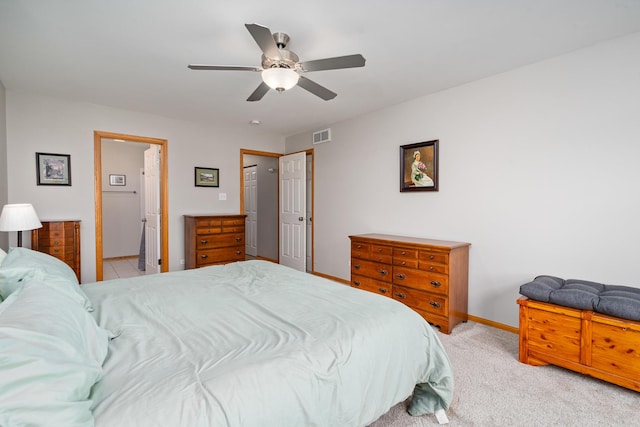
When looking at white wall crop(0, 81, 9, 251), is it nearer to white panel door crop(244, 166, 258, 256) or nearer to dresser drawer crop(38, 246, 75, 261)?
dresser drawer crop(38, 246, 75, 261)

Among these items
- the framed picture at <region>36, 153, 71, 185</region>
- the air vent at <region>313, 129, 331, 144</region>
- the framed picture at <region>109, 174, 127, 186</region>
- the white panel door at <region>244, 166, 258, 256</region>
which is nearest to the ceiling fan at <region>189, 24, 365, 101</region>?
the air vent at <region>313, 129, 331, 144</region>

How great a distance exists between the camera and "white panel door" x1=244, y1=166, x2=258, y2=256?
22.9ft

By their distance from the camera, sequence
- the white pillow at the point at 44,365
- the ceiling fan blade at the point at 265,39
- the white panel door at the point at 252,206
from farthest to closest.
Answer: the white panel door at the point at 252,206
the ceiling fan blade at the point at 265,39
the white pillow at the point at 44,365

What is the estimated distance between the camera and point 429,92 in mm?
3600

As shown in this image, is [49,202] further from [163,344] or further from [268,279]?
[163,344]

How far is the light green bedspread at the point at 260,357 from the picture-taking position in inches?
39.8

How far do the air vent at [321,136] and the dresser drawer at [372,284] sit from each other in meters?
2.25

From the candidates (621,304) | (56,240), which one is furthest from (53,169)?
(621,304)

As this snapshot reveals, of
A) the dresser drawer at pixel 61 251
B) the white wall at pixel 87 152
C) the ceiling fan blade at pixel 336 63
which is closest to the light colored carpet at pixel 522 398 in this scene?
the ceiling fan blade at pixel 336 63

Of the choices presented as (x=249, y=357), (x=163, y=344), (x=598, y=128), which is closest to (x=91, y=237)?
(x=163, y=344)

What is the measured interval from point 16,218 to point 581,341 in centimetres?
453

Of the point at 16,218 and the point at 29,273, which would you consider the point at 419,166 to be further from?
the point at 16,218

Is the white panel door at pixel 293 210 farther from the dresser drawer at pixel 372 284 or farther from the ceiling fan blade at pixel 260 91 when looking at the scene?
the ceiling fan blade at pixel 260 91

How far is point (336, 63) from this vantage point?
214cm
